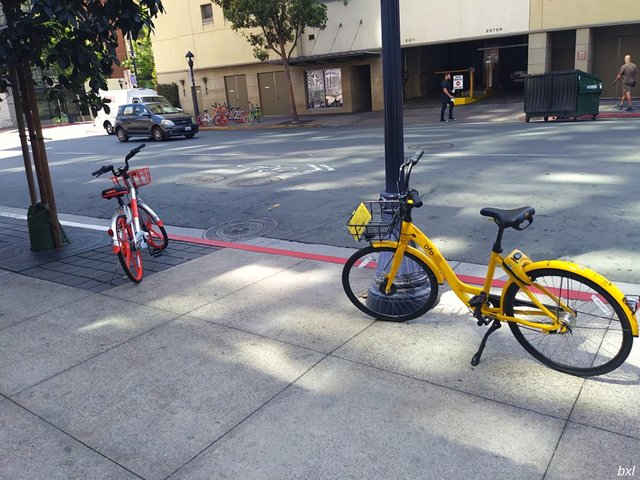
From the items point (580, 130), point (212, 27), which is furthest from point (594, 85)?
point (212, 27)

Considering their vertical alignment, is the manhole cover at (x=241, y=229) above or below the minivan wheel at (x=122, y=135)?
below

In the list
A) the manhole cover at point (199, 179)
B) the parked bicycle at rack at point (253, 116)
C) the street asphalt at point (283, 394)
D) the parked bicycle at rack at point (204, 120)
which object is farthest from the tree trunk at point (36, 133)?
the parked bicycle at rack at point (204, 120)

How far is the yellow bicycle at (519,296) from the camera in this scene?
3.58 meters

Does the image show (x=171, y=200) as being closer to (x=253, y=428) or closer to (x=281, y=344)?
(x=281, y=344)

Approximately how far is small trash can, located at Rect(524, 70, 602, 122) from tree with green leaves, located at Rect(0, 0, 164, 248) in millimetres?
16138

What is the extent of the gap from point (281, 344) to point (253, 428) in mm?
1129

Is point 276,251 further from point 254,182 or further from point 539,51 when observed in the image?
point 539,51

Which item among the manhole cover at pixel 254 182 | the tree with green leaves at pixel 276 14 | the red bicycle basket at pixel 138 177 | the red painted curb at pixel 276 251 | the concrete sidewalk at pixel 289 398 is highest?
the tree with green leaves at pixel 276 14

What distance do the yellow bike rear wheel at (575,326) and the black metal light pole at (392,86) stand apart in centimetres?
155

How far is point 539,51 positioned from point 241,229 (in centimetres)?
2169

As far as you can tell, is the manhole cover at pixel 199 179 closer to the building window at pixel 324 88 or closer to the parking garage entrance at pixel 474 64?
the building window at pixel 324 88

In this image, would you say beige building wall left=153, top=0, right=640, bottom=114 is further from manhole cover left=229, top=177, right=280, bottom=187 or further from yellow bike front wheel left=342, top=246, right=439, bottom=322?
yellow bike front wheel left=342, top=246, right=439, bottom=322

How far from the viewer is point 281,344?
448 cm

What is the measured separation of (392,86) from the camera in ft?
15.3
